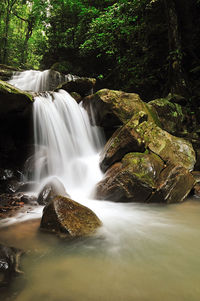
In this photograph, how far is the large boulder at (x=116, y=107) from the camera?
7148mm

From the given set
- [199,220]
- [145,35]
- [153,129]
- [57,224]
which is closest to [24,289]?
[57,224]

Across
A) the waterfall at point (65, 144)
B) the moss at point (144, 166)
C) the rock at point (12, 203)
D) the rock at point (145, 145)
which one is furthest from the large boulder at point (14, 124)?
the moss at point (144, 166)

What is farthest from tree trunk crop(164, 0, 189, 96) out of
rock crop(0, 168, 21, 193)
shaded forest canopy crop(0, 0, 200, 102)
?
rock crop(0, 168, 21, 193)

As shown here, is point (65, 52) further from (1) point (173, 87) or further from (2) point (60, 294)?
(2) point (60, 294)

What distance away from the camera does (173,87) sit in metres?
8.95

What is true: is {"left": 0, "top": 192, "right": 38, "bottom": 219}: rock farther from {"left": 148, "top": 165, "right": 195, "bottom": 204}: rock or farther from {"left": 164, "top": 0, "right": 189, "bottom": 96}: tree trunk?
{"left": 164, "top": 0, "right": 189, "bottom": 96}: tree trunk

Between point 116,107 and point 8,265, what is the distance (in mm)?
5986

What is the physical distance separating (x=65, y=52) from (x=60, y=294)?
16334mm

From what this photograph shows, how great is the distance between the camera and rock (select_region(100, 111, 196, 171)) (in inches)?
211

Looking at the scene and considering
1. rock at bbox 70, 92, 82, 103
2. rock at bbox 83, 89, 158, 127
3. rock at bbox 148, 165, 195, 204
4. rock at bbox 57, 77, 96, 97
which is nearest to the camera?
rock at bbox 148, 165, 195, 204

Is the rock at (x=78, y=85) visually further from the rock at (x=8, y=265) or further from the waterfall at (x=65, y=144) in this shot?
the rock at (x=8, y=265)

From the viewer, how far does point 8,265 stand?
1916 millimetres

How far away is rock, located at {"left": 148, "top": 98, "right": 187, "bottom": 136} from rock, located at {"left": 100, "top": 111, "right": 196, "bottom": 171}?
186 centimetres

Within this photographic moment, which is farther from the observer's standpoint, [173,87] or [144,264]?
[173,87]
